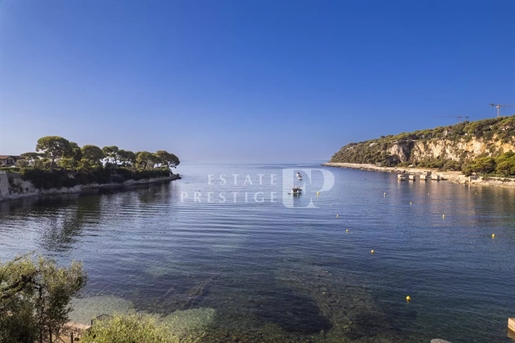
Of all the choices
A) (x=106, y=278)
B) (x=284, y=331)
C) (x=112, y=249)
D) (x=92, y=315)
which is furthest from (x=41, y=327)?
(x=112, y=249)

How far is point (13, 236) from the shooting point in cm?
3603

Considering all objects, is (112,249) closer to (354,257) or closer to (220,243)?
(220,243)

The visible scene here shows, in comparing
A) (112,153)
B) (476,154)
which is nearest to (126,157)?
(112,153)

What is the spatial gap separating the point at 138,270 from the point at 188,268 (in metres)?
3.99

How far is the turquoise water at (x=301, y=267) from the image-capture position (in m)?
16.7

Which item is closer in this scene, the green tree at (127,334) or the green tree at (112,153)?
the green tree at (127,334)

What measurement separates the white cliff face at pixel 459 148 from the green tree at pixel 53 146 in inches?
6013

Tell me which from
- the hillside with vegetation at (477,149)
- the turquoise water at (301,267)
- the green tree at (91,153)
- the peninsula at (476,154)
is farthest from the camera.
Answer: the hillside with vegetation at (477,149)

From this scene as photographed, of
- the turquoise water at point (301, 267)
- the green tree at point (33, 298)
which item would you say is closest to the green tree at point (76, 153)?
the turquoise water at point (301, 267)

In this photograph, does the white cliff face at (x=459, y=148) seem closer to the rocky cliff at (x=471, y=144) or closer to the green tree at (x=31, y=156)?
the rocky cliff at (x=471, y=144)

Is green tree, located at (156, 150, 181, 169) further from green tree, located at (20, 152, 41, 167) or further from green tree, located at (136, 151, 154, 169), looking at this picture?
green tree, located at (20, 152, 41, 167)

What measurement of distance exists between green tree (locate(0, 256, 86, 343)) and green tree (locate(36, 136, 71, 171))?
82480mm

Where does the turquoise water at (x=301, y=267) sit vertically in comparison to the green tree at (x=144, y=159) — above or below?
below

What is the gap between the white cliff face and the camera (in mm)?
128375
